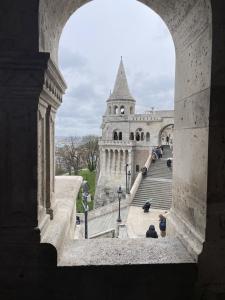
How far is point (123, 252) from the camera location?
9.56ft

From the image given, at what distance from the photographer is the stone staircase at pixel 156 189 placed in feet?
65.0

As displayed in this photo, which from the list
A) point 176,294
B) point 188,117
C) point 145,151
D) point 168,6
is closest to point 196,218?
point 176,294

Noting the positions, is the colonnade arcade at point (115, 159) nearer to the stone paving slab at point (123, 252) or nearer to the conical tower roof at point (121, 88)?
the conical tower roof at point (121, 88)

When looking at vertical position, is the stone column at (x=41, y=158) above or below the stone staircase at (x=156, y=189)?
above

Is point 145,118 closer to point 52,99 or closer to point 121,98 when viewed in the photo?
point 121,98

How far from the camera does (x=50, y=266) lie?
2531 mm

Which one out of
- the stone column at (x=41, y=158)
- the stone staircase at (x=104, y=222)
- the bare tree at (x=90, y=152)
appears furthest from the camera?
the bare tree at (x=90, y=152)

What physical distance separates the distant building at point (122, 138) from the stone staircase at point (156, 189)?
15.3m

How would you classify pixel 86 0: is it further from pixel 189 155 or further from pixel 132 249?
pixel 132 249

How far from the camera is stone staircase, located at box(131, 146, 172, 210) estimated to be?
1982cm

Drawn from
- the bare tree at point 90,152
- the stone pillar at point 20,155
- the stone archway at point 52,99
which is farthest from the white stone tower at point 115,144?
the stone pillar at point 20,155

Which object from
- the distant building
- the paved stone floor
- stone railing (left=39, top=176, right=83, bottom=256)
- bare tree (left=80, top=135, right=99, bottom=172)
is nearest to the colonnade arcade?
the distant building

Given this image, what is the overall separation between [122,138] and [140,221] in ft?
97.3

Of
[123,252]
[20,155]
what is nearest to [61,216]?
[123,252]
